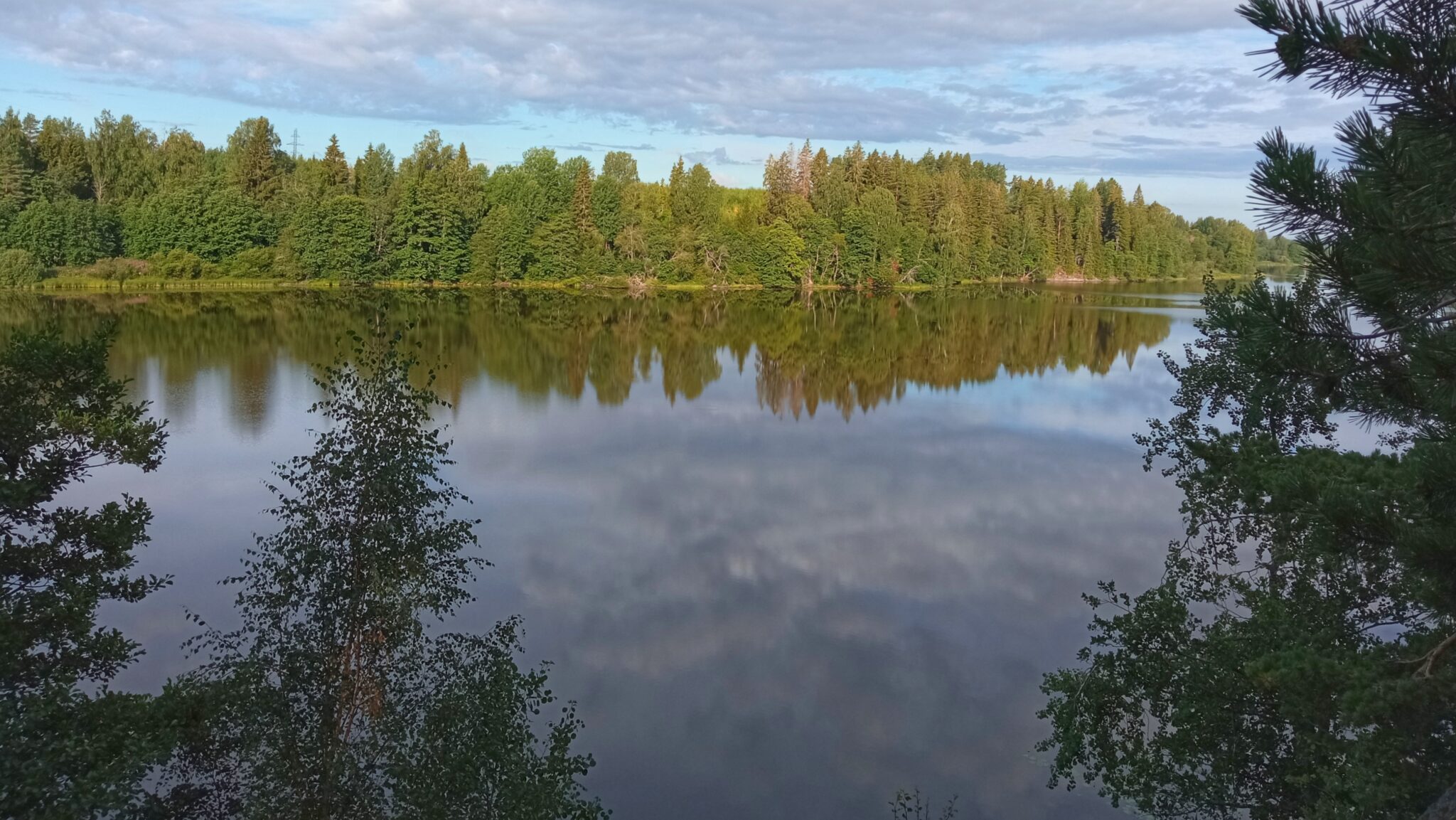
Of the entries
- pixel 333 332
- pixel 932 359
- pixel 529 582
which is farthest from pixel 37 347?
pixel 932 359

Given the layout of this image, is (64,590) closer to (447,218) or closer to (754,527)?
(754,527)

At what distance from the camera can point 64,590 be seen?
7.78 meters

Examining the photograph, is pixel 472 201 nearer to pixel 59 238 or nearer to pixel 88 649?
pixel 59 238

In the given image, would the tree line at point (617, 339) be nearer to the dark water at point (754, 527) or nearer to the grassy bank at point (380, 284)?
the dark water at point (754, 527)

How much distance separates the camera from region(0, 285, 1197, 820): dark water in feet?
45.3

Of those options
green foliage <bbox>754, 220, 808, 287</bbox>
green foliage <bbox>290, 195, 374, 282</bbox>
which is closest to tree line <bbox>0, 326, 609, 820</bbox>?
green foliage <bbox>290, 195, 374, 282</bbox>

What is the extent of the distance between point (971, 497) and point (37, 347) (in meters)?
21.3

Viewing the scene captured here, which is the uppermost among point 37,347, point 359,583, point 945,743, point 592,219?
point 592,219

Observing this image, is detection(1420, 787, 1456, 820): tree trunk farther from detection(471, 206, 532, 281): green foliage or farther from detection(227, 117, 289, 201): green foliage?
detection(227, 117, 289, 201): green foliage

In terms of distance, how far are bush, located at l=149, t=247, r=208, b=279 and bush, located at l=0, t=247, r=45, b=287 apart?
8158mm

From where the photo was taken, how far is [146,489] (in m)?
22.1

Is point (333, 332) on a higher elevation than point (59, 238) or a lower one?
lower

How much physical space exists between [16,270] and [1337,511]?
238 ft

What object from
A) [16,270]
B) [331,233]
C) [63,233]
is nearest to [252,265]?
[331,233]
